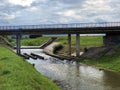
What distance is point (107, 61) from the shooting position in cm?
7575

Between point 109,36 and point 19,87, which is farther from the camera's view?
point 109,36

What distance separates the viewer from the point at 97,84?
4722cm

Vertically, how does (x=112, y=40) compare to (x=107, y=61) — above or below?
above

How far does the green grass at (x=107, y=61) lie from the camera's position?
223 feet

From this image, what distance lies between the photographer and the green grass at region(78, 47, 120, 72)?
67.9 meters

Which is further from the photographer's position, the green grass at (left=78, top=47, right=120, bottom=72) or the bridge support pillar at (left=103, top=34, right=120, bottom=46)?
the bridge support pillar at (left=103, top=34, right=120, bottom=46)

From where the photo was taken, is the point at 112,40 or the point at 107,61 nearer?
the point at 107,61

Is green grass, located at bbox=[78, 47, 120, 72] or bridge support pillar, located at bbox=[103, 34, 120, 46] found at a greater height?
bridge support pillar, located at bbox=[103, 34, 120, 46]

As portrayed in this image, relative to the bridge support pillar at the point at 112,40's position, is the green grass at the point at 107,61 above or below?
below

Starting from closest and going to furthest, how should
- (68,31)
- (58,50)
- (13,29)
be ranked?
(68,31), (13,29), (58,50)

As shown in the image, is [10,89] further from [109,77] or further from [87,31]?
[87,31]

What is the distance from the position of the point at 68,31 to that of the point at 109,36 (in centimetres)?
1319

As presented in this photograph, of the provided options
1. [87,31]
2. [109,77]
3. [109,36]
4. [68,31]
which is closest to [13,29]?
[68,31]

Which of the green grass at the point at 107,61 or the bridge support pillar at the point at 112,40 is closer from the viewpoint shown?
Answer: the green grass at the point at 107,61
